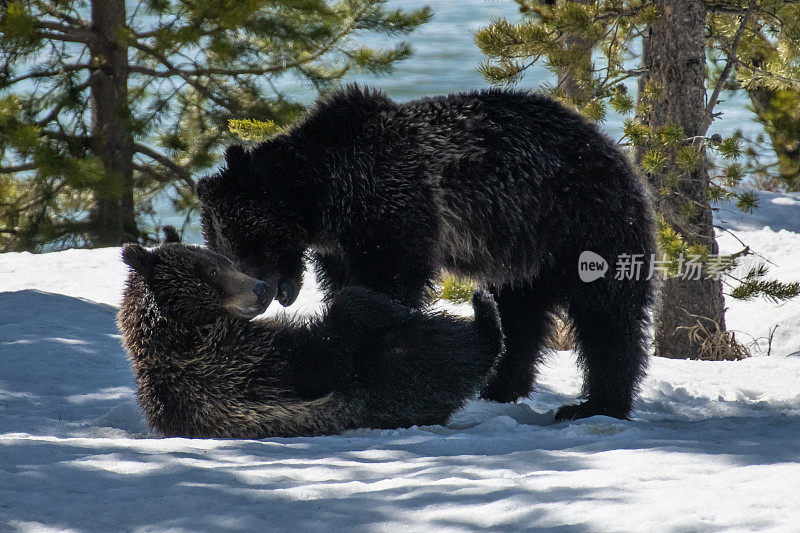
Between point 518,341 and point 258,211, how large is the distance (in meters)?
1.98

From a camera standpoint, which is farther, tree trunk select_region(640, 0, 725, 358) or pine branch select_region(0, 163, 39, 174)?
pine branch select_region(0, 163, 39, 174)

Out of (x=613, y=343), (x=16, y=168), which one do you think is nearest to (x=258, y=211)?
(x=613, y=343)

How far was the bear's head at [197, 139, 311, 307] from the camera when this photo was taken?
4887 millimetres

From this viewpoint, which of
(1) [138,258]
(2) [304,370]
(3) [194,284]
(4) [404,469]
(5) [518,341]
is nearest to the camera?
(4) [404,469]

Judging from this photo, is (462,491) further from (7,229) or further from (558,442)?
(7,229)

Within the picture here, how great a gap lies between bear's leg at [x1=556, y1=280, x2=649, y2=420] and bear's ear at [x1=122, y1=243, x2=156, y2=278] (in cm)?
253

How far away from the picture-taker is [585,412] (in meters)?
4.90

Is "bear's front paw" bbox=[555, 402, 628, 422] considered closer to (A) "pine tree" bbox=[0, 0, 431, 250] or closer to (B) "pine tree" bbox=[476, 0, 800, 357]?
(B) "pine tree" bbox=[476, 0, 800, 357]

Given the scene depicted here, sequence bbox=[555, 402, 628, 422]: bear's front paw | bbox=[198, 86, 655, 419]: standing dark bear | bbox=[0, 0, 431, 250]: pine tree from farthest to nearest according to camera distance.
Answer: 1. bbox=[0, 0, 431, 250]: pine tree
2. bbox=[555, 402, 628, 422]: bear's front paw
3. bbox=[198, 86, 655, 419]: standing dark bear

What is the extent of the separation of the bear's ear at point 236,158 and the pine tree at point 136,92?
8012mm

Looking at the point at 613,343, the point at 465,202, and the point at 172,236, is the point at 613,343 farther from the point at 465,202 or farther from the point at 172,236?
the point at 172,236

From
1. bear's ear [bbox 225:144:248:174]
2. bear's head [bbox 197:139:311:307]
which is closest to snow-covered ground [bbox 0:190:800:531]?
bear's head [bbox 197:139:311:307]

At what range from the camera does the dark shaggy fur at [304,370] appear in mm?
4266

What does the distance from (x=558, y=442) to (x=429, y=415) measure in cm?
84
